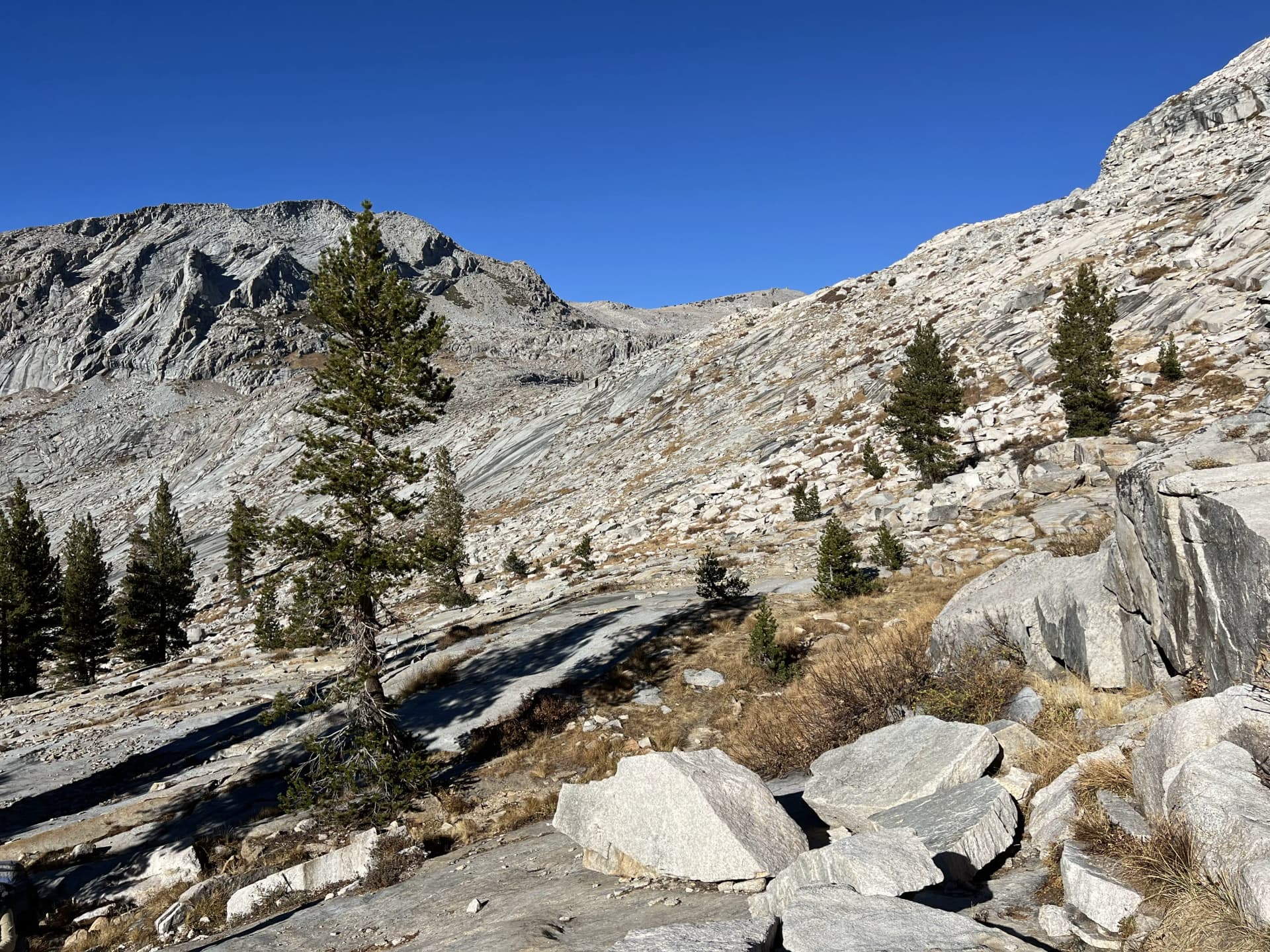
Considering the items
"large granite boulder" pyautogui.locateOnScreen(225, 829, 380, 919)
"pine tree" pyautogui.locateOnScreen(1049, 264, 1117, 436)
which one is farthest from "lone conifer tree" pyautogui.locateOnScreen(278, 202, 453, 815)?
"pine tree" pyautogui.locateOnScreen(1049, 264, 1117, 436)

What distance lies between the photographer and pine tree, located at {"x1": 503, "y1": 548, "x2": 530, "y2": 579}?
37.2 metres

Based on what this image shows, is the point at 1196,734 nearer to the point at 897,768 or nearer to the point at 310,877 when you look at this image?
the point at 897,768

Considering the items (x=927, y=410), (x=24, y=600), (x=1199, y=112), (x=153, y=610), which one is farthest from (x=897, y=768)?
(x=1199, y=112)

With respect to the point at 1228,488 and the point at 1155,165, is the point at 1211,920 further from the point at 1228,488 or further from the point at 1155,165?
the point at 1155,165

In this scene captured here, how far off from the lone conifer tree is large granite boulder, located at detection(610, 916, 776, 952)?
31.0 feet

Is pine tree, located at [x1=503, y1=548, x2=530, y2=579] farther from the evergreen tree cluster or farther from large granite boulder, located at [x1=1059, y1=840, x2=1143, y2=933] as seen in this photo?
large granite boulder, located at [x1=1059, y1=840, x2=1143, y2=933]

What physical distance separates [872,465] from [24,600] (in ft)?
161

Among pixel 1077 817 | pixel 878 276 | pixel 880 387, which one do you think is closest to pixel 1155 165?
pixel 878 276

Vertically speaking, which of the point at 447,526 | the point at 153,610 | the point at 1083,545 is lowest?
the point at 1083,545

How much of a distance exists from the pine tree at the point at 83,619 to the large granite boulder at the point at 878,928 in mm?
51256

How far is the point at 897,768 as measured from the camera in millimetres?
7551

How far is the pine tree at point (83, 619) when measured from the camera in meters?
42.2

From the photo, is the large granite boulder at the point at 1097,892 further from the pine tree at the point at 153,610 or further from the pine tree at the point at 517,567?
the pine tree at the point at 153,610

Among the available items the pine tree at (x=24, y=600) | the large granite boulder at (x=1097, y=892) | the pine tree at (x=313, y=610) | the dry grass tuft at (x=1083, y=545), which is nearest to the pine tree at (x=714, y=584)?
the dry grass tuft at (x=1083, y=545)
